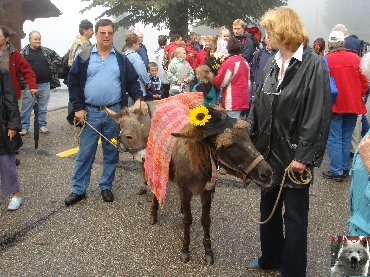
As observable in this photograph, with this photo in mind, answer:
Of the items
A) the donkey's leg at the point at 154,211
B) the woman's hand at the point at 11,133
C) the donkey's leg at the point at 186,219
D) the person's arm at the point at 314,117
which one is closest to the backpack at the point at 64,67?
the woman's hand at the point at 11,133

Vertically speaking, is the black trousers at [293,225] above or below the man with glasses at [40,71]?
below

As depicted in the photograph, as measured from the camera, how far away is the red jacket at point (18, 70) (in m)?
6.48

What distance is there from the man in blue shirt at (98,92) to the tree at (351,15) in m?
63.6

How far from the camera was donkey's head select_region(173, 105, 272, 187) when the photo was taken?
120 inches

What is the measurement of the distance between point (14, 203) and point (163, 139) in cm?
231

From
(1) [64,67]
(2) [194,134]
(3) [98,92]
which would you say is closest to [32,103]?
(1) [64,67]

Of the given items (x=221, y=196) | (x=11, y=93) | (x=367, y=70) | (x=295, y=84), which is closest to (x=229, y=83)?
(x=221, y=196)

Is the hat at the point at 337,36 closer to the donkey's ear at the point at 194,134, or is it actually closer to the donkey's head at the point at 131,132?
the donkey's head at the point at 131,132

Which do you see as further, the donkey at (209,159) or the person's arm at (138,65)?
the person's arm at (138,65)

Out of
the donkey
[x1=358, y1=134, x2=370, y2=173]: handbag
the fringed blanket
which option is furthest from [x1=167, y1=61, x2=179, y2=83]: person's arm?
[x1=358, y1=134, x2=370, y2=173]: handbag

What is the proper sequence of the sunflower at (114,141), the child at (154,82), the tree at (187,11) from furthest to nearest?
the tree at (187,11) < the child at (154,82) < the sunflower at (114,141)

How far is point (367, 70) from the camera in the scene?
7.61 feet

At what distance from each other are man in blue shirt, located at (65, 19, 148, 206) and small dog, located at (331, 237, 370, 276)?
356 centimetres

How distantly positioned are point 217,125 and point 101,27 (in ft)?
8.36
